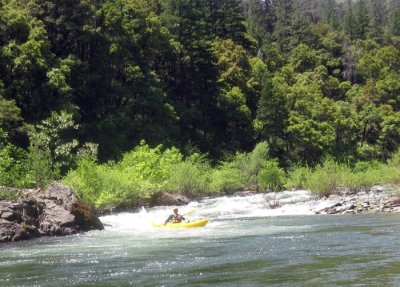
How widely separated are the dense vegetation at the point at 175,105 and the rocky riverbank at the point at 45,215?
4169 mm

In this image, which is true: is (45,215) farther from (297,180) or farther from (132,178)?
(297,180)

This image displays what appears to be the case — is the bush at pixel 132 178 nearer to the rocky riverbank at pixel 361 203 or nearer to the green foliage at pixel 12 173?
the green foliage at pixel 12 173

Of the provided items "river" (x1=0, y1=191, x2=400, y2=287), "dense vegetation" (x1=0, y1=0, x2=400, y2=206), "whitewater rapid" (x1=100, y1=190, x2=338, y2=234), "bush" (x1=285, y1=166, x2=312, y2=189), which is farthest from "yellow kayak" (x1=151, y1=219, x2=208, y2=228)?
"bush" (x1=285, y1=166, x2=312, y2=189)

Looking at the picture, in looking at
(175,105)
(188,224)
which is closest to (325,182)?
(188,224)

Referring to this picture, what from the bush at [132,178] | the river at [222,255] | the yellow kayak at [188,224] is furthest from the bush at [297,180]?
the yellow kayak at [188,224]

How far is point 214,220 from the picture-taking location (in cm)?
2488

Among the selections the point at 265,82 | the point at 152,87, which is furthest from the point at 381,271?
the point at 265,82

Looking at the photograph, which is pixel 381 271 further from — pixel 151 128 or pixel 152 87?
pixel 152 87

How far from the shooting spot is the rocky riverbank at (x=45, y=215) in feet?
62.2

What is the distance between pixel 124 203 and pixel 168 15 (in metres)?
29.3

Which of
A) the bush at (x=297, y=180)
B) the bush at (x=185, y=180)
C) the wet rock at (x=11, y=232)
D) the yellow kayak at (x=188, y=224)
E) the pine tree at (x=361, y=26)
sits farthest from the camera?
the pine tree at (x=361, y=26)

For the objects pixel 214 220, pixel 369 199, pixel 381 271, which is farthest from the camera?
pixel 369 199

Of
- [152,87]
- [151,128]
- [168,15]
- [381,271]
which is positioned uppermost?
[168,15]

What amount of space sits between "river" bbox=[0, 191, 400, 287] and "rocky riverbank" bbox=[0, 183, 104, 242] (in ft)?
2.28
